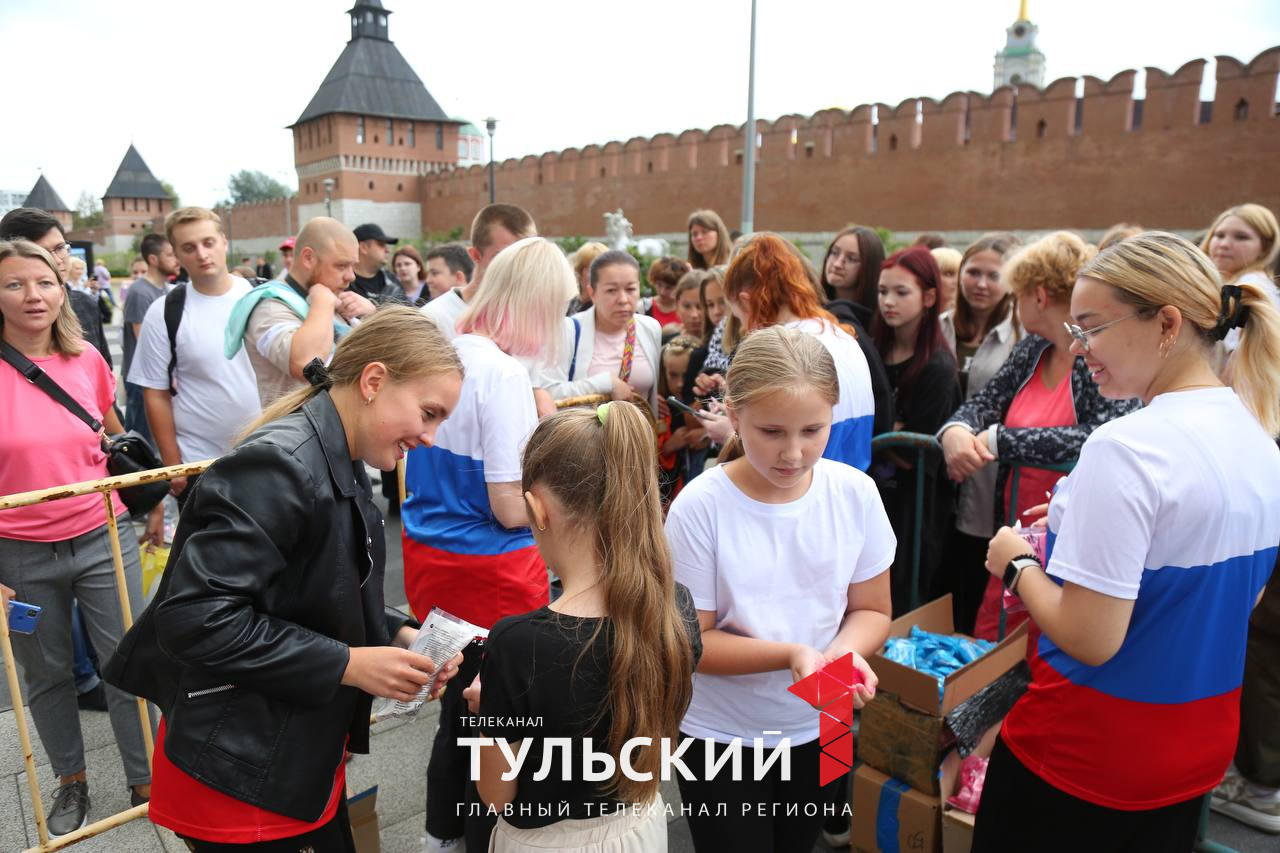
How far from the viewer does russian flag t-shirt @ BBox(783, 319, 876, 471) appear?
110 inches

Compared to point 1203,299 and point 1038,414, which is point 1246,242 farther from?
point 1203,299

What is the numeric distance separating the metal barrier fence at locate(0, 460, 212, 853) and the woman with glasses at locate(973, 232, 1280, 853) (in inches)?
90.0

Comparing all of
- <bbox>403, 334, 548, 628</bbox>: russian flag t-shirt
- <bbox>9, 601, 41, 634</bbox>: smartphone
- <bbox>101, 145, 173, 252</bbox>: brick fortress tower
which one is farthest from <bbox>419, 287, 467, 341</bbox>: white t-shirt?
<bbox>101, 145, 173, 252</bbox>: brick fortress tower

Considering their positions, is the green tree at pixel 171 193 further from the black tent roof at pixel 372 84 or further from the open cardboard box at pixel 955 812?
the open cardboard box at pixel 955 812

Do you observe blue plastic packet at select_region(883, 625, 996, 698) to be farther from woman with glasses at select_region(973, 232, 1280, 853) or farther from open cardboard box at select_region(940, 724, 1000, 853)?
woman with glasses at select_region(973, 232, 1280, 853)

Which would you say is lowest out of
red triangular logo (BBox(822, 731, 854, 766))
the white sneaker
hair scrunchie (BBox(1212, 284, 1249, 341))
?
the white sneaker

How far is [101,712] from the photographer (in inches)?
139

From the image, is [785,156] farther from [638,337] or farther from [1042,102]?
[638,337]

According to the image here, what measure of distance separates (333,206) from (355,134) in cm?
473

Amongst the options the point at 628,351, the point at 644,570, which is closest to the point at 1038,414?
the point at 628,351

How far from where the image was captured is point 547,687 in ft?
4.62

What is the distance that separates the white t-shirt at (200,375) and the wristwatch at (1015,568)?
3172 mm

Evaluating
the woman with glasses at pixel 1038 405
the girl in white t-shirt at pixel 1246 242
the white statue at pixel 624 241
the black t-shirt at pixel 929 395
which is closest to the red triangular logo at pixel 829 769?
the woman with glasses at pixel 1038 405

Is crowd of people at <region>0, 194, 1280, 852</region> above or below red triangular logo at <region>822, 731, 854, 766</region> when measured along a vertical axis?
above
